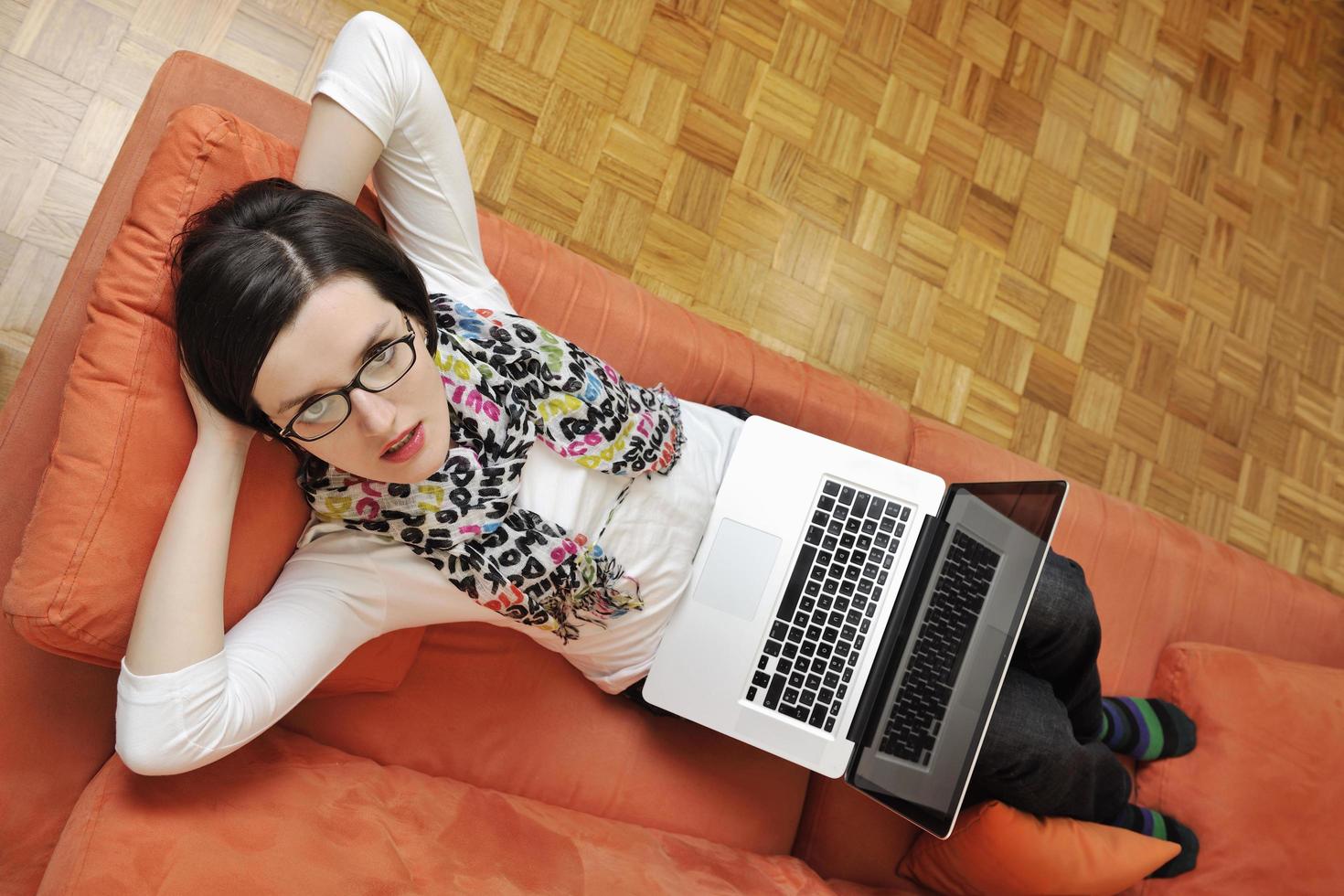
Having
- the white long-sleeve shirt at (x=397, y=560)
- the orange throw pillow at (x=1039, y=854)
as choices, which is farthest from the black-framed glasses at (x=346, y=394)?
the orange throw pillow at (x=1039, y=854)

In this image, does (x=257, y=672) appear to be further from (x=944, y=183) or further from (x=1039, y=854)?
(x=944, y=183)

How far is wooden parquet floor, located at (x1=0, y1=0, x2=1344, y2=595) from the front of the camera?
72.1 inches

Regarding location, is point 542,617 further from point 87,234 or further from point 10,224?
point 10,224

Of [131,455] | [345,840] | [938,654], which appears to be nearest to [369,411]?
[131,455]

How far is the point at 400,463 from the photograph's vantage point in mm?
1073

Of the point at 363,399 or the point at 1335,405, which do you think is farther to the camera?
the point at 1335,405

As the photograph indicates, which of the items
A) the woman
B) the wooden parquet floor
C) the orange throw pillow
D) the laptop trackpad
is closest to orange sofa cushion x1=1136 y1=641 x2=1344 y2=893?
the orange throw pillow

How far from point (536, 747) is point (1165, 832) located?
1187 mm

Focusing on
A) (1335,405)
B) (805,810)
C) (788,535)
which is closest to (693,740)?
(805,810)

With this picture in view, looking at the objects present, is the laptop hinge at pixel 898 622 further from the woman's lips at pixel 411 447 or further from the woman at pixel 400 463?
the woman's lips at pixel 411 447

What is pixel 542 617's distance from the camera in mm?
1309

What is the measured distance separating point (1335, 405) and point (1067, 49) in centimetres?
127

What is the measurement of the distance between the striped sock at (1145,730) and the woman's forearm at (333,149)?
159cm

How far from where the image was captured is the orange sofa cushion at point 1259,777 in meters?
1.64
